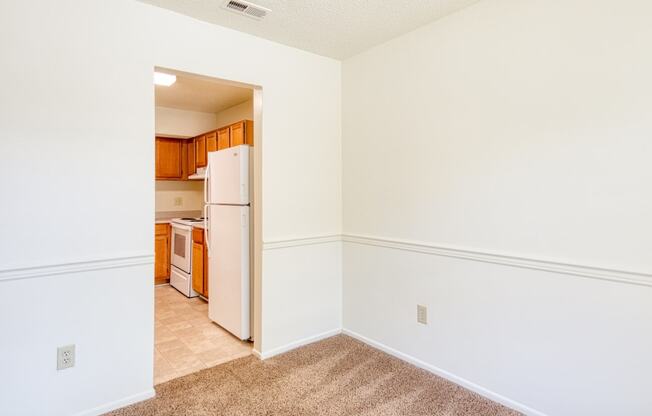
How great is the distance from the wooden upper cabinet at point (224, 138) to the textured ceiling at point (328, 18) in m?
1.56

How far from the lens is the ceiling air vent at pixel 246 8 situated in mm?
2205

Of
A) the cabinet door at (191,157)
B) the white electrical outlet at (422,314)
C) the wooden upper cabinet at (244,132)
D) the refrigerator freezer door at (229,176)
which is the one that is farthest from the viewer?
the cabinet door at (191,157)

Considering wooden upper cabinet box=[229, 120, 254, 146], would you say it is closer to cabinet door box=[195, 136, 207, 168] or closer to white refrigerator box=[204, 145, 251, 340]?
white refrigerator box=[204, 145, 251, 340]

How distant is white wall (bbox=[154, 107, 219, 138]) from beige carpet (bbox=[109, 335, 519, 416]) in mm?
3537

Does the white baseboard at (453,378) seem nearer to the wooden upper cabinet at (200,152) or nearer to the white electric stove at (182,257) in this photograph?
the white electric stove at (182,257)

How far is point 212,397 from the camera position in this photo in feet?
7.38

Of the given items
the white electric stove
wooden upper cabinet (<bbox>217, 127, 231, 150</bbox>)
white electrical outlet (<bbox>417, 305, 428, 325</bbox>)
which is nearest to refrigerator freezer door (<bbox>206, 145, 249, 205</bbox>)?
wooden upper cabinet (<bbox>217, 127, 231, 150</bbox>)

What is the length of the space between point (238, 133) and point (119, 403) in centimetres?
263

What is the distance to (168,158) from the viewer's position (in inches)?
210

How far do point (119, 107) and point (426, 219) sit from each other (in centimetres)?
212

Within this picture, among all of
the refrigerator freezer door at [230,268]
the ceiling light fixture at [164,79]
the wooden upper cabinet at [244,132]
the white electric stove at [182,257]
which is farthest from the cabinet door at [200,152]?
the refrigerator freezer door at [230,268]

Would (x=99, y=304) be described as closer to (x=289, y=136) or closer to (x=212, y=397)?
(x=212, y=397)

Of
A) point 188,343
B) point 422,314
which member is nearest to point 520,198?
point 422,314

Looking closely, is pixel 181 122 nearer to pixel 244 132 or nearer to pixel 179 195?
pixel 179 195
